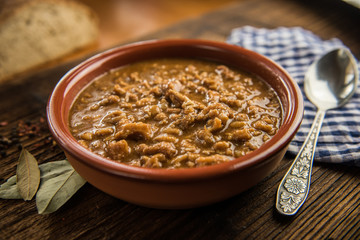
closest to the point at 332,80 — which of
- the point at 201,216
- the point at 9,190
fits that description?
the point at 201,216

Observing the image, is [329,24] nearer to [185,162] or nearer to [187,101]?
[187,101]

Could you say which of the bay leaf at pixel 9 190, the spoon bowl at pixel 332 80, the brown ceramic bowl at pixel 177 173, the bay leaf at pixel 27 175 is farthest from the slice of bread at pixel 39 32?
the spoon bowl at pixel 332 80

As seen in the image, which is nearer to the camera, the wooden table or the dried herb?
the wooden table

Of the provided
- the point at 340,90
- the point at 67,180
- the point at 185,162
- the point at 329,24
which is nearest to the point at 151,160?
the point at 185,162

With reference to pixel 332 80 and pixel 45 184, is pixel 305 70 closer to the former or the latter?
pixel 332 80

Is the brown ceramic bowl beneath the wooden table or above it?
above

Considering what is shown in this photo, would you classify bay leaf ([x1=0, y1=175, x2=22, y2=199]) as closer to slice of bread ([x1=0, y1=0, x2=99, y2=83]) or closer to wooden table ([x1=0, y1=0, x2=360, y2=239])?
wooden table ([x1=0, y1=0, x2=360, y2=239])

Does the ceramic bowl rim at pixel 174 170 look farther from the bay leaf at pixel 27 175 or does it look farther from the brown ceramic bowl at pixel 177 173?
the bay leaf at pixel 27 175

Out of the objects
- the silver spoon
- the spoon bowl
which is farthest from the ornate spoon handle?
the spoon bowl
